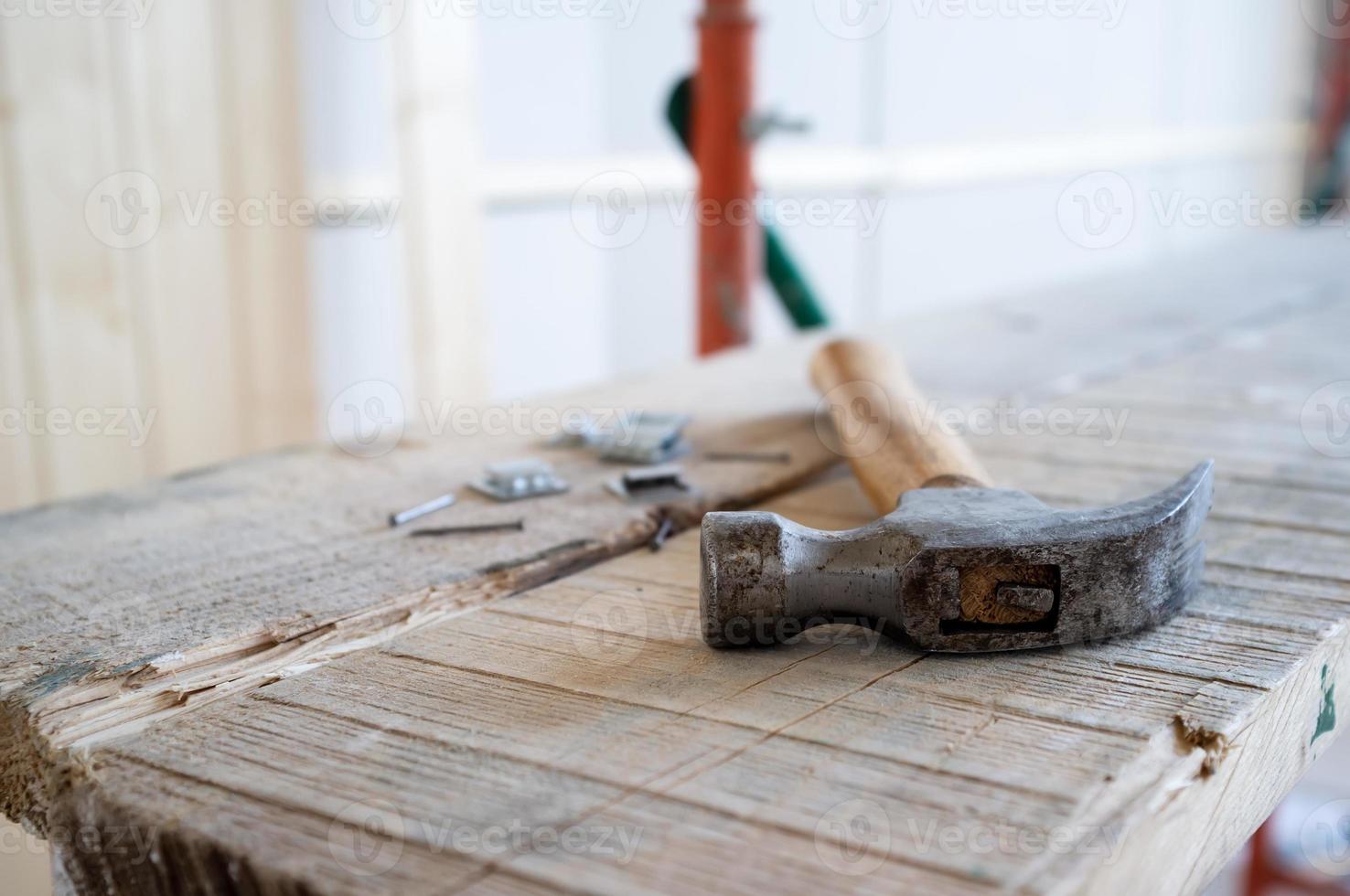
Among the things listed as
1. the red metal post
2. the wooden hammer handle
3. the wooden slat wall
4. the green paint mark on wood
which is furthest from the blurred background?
the green paint mark on wood

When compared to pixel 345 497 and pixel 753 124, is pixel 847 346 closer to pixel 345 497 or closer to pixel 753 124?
pixel 345 497

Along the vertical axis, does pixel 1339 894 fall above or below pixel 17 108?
below

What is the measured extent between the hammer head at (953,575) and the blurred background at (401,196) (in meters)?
0.59

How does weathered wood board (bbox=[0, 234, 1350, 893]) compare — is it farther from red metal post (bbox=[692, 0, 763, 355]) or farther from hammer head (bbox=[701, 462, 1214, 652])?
red metal post (bbox=[692, 0, 763, 355])

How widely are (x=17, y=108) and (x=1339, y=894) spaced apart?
345 cm

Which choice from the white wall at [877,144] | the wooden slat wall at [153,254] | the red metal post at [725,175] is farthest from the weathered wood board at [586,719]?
the white wall at [877,144]

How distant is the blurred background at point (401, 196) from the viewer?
96.8 inches

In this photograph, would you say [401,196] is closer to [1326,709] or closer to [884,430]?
[884,430]

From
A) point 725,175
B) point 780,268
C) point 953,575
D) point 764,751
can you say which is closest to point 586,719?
point 764,751

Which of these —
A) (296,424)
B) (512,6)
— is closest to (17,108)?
(296,424)

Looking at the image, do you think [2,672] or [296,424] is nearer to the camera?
[2,672]

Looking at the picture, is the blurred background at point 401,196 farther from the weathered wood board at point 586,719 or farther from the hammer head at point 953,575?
the hammer head at point 953,575

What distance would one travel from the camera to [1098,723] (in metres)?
0.71

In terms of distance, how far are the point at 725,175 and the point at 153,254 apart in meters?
1.28
